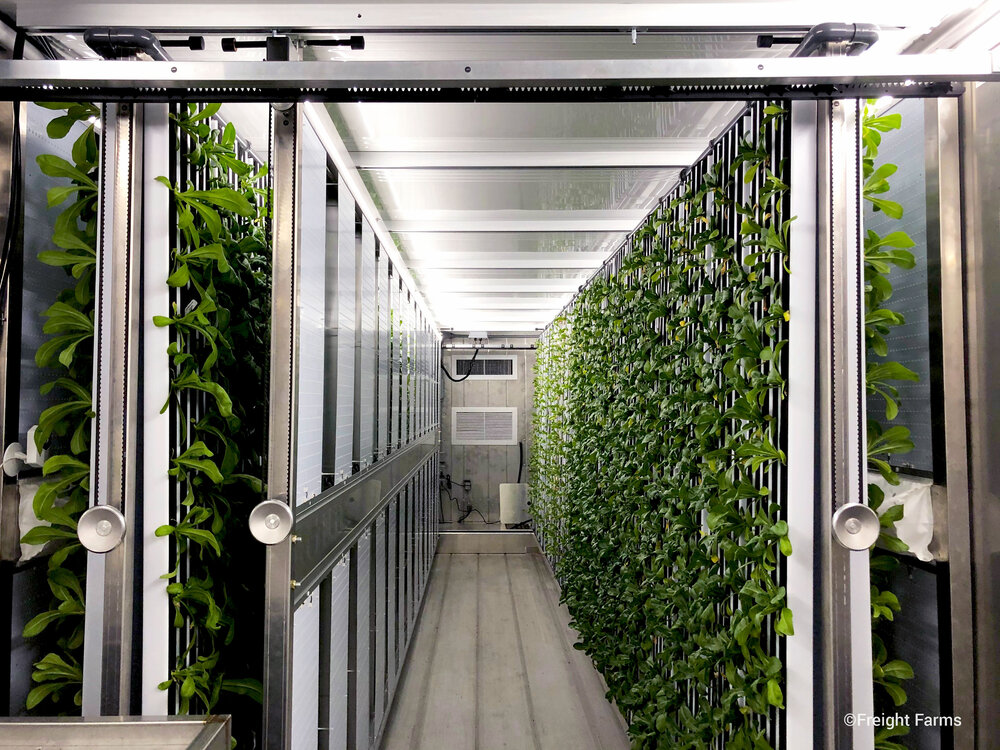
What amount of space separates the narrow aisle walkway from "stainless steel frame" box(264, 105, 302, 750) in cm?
216

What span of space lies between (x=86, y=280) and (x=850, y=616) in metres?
1.91

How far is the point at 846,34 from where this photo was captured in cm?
127

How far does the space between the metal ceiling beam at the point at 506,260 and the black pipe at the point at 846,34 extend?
106 inches

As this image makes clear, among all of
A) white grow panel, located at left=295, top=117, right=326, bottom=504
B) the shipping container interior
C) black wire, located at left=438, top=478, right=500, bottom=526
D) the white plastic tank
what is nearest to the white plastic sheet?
the shipping container interior

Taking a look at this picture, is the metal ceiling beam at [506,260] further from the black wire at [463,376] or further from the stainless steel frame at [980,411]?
the black wire at [463,376]

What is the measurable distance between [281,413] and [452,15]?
1026mm

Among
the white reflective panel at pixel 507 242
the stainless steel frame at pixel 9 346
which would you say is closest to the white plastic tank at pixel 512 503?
the white reflective panel at pixel 507 242

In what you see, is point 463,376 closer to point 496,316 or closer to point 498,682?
point 496,316

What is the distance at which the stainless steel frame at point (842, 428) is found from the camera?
1.25 m

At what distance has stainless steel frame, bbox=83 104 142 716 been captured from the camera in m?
1.29

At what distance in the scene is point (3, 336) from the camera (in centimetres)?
134

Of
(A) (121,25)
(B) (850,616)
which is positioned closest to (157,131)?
(A) (121,25)

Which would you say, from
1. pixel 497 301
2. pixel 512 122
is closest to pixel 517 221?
pixel 512 122

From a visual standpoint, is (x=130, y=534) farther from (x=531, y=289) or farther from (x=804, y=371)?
(x=531, y=289)
